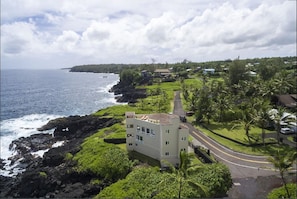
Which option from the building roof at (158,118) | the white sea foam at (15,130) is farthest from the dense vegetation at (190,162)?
the white sea foam at (15,130)

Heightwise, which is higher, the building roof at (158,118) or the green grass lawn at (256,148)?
the building roof at (158,118)

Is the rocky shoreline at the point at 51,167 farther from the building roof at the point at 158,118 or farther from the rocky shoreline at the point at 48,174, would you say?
the building roof at the point at 158,118

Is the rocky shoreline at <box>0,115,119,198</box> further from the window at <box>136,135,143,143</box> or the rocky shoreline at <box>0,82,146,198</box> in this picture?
the window at <box>136,135,143,143</box>

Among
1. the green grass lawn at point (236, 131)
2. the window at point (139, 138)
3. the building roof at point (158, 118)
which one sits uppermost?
the building roof at point (158, 118)

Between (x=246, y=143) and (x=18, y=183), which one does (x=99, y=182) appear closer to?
(x=18, y=183)

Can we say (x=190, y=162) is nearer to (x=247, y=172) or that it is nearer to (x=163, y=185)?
(x=163, y=185)

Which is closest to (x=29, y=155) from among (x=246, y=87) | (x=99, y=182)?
(x=99, y=182)
